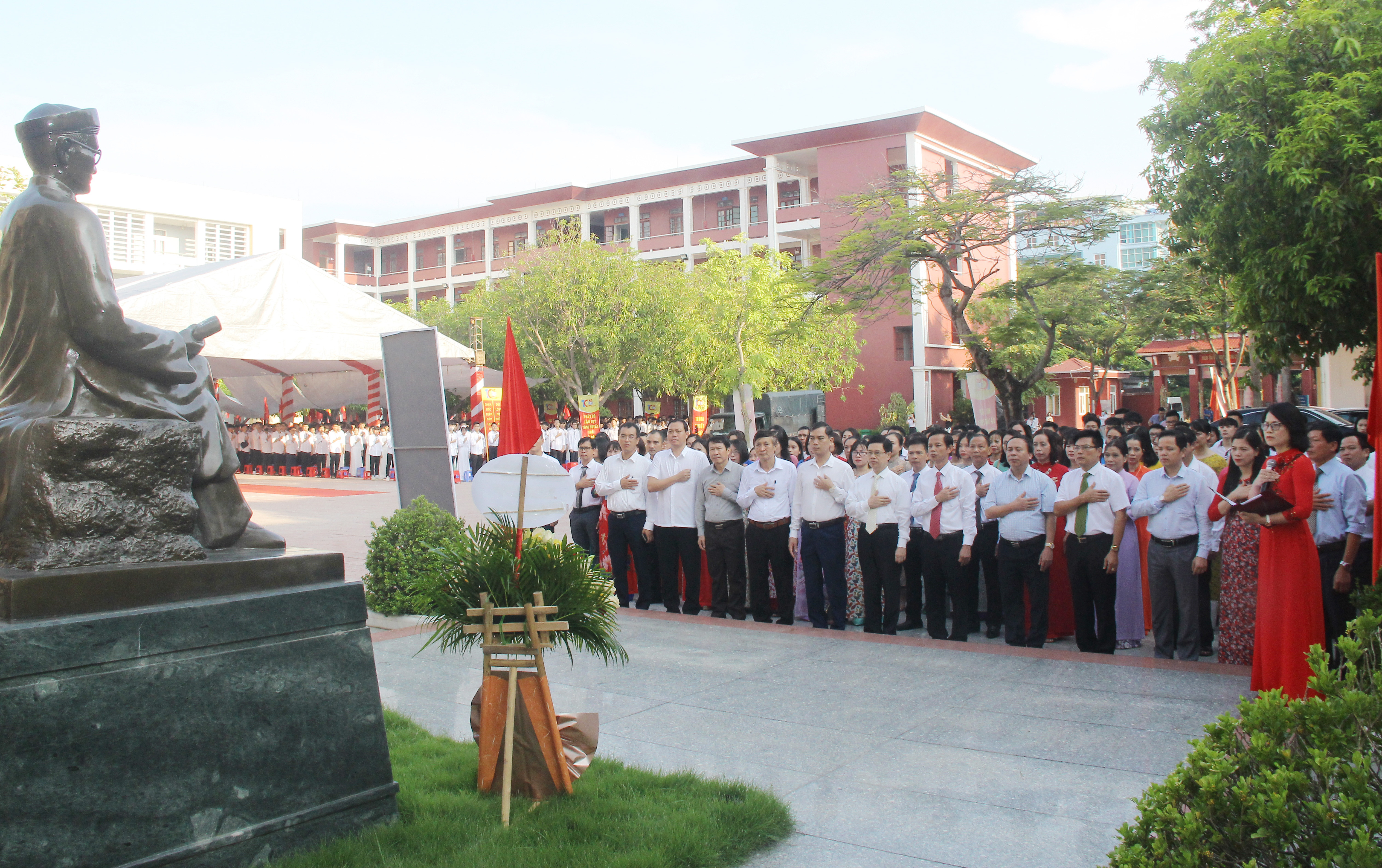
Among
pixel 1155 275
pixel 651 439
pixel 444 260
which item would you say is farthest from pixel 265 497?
pixel 444 260

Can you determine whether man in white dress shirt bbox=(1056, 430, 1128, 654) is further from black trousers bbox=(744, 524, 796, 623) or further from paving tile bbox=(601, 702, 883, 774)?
paving tile bbox=(601, 702, 883, 774)

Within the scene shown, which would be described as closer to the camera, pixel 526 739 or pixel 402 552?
pixel 526 739

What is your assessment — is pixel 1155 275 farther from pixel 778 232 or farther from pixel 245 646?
pixel 245 646

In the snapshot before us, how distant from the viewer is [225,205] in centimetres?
3812

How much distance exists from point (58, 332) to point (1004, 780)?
4123mm

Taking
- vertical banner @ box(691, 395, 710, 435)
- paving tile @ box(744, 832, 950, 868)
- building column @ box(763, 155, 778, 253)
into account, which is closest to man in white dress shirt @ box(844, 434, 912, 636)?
paving tile @ box(744, 832, 950, 868)

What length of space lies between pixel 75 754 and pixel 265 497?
18822mm

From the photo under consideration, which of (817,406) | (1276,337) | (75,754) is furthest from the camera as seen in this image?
(817,406)

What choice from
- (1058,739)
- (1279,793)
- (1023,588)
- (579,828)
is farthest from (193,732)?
(1023,588)

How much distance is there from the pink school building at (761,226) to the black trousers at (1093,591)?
601 inches

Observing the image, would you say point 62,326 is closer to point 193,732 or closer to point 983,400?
point 193,732

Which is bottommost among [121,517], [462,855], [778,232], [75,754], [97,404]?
[462,855]

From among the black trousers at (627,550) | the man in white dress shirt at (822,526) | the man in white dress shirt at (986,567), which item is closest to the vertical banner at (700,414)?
the black trousers at (627,550)

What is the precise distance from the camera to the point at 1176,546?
6500mm
